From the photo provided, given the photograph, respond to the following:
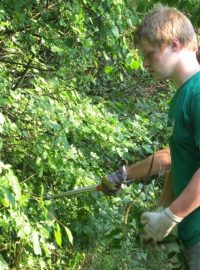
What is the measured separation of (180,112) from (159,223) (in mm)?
394

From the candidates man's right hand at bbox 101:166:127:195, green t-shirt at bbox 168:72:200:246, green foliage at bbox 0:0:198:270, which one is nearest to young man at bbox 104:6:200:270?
green t-shirt at bbox 168:72:200:246

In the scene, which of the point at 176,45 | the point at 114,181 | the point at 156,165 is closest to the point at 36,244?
the point at 114,181

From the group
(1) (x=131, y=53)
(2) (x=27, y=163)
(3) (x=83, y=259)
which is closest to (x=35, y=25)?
(1) (x=131, y=53)

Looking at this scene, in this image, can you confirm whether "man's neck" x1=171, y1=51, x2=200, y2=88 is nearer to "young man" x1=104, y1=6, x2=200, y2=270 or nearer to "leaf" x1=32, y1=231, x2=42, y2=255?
"young man" x1=104, y1=6, x2=200, y2=270

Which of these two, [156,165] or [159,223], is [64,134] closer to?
[156,165]

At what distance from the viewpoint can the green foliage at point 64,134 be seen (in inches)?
131

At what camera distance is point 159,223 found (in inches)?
70.7

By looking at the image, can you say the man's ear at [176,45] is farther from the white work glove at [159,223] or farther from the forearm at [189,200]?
the white work glove at [159,223]

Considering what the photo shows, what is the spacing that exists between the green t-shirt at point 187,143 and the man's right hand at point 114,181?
1.79ft

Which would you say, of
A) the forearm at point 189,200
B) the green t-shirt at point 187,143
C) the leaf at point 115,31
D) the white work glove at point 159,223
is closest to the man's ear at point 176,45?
the green t-shirt at point 187,143

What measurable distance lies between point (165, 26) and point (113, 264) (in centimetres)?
264

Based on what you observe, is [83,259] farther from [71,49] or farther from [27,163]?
[71,49]

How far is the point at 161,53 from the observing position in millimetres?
1928

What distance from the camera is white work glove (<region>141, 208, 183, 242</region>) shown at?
177 centimetres
